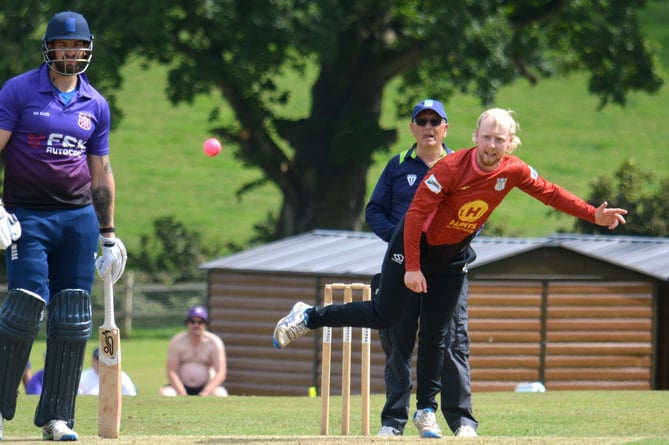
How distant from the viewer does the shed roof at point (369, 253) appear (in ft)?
54.6

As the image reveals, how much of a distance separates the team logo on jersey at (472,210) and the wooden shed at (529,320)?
9004mm

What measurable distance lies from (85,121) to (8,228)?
74 centimetres

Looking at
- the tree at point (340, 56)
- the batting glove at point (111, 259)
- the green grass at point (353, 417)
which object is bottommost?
the green grass at point (353, 417)

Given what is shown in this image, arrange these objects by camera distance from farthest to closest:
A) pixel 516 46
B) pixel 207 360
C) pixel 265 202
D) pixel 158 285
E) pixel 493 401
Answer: pixel 265 202, pixel 158 285, pixel 516 46, pixel 207 360, pixel 493 401

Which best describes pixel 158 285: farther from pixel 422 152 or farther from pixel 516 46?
pixel 422 152

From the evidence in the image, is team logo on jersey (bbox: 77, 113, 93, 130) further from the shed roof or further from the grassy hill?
the grassy hill

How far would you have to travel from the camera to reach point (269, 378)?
17.3 meters

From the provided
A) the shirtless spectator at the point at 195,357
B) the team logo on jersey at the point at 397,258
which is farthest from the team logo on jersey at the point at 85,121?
the shirtless spectator at the point at 195,357

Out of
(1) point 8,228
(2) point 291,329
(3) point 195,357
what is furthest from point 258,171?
(1) point 8,228

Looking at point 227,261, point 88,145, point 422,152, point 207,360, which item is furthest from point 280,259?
point 88,145

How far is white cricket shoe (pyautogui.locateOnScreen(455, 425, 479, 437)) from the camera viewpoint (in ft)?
24.9

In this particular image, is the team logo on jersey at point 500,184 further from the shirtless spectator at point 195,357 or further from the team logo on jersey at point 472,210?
the shirtless spectator at point 195,357

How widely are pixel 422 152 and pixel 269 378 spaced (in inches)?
379

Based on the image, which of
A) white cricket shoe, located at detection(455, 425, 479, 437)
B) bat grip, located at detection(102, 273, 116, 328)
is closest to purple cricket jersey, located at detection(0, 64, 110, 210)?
bat grip, located at detection(102, 273, 116, 328)
